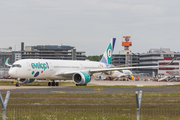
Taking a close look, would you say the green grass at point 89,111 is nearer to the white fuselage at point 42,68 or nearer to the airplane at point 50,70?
the white fuselage at point 42,68

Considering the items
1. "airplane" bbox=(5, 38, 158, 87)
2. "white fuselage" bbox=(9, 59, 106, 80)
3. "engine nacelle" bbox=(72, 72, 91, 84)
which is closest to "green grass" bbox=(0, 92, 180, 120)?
"white fuselage" bbox=(9, 59, 106, 80)

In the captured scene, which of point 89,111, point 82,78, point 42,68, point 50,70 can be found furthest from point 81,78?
point 89,111

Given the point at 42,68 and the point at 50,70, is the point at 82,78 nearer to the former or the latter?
the point at 50,70

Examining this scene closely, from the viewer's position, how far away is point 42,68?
158 feet

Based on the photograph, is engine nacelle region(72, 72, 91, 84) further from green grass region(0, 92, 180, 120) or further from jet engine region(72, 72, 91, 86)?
green grass region(0, 92, 180, 120)

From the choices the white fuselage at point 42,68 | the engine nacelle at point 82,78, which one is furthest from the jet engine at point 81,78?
the white fuselage at point 42,68

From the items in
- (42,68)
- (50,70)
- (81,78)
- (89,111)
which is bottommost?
→ (89,111)

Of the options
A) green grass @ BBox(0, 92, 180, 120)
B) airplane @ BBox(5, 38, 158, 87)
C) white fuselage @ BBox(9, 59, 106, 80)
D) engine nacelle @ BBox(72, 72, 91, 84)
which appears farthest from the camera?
engine nacelle @ BBox(72, 72, 91, 84)

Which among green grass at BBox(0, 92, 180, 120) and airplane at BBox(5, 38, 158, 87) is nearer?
green grass at BBox(0, 92, 180, 120)

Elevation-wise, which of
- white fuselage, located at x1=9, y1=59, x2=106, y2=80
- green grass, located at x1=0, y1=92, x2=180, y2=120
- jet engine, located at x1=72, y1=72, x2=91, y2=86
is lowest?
green grass, located at x1=0, y1=92, x2=180, y2=120

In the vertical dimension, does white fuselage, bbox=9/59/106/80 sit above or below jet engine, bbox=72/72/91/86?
above

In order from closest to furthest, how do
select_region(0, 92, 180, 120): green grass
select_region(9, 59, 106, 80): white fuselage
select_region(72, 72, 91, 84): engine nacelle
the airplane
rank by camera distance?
1. select_region(0, 92, 180, 120): green grass
2. select_region(9, 59, 106, 80): white fuselage
3. the airplane
4. select_region(72, 72, 91, 84): engine nacelle

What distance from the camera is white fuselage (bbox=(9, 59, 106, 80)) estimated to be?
150 ft

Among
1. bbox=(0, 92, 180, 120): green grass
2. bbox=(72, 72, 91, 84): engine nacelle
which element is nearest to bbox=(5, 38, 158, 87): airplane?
bbox=(72, 72, 91, 84): engine nacelle
